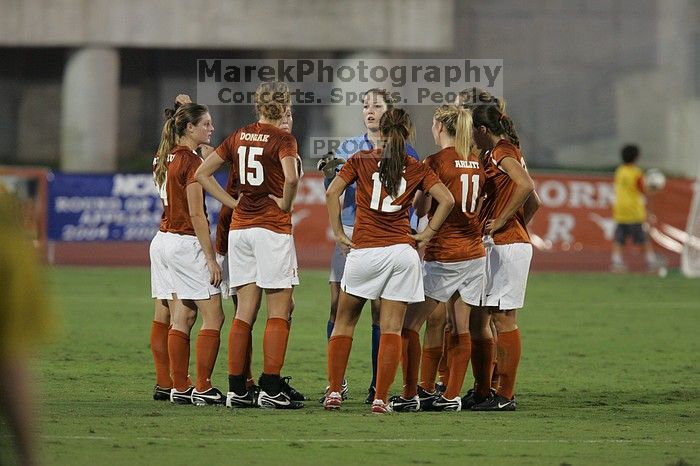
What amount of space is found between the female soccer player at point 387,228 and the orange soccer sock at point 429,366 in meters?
0.56

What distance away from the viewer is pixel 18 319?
4.46 metres

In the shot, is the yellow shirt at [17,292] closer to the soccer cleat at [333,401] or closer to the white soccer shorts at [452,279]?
the soccer cleat at [333,401]

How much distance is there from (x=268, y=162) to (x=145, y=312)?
7710 mm

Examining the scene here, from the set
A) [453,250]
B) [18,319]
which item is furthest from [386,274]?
[18,319]

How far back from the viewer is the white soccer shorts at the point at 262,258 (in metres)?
9.04

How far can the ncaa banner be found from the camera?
24031mm

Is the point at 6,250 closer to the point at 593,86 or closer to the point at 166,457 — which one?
the point at 166,457

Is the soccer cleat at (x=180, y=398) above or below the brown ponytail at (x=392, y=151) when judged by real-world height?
below

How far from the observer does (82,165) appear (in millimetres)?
34594

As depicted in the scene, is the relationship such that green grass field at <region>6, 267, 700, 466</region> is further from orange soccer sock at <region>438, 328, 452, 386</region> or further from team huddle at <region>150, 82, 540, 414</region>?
orange soccer sock at <region>438, 328, 452, 386</region>

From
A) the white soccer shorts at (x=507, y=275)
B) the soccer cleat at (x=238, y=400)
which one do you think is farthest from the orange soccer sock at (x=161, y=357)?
the white soccer shorts at (x=507, y=275)

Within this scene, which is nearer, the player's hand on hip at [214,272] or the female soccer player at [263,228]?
the female soccer player at [263,228]

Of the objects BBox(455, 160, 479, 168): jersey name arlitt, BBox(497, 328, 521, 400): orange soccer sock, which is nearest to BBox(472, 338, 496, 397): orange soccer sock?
BBox(497, 328, 521, 400): orange soccer sock

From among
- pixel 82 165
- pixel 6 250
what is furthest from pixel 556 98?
pixel 6 250
